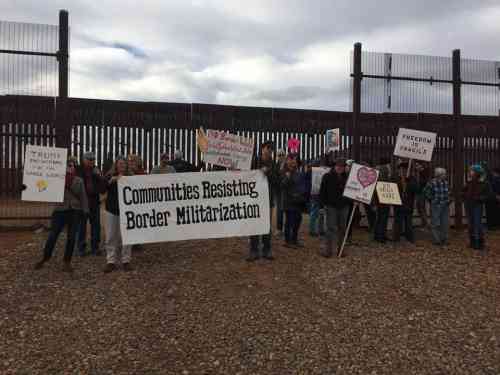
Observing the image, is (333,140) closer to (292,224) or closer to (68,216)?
(292,224)

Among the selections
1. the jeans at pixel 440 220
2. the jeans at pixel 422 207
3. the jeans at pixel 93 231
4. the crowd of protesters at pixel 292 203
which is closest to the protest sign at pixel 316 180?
the crowd of protesters at pixel 292 203

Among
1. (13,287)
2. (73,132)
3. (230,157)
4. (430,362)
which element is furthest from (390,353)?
(73,132)

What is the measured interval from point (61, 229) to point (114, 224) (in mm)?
798

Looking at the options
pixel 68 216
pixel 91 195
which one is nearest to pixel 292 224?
pixel 91 195

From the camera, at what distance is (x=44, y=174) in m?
6.90

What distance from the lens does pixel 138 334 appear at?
16.0 feet

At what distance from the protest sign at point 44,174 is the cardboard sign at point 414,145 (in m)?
6.56

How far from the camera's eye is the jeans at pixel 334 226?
7.77m

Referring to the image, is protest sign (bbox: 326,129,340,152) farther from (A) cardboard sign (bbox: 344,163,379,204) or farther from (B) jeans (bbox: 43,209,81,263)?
(B) jeans (bbox: 43,209,81,263)

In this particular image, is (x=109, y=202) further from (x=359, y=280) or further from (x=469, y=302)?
(x=469, y=302)

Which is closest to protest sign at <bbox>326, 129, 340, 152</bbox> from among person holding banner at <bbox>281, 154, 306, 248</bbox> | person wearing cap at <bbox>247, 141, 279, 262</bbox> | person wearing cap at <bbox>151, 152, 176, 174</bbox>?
person holding banner at <bbox>281, 154, 306, 248</bbox>

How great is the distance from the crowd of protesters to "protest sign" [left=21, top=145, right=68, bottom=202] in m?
0.13

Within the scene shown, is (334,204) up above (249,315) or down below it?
above

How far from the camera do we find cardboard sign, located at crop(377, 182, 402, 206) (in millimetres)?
8711
